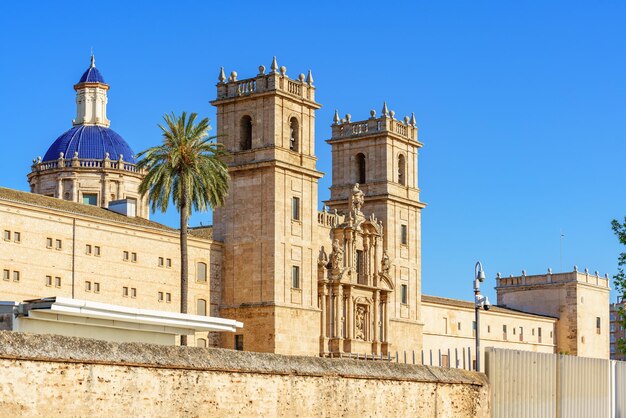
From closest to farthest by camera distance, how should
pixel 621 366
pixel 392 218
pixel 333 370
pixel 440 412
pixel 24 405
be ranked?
pixel 24 405 < pixel 333 370 < pixel 440 412 < pixel 621 366 < pixel 392 218

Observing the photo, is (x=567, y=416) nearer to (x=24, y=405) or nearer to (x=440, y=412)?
(x=440, y=412)

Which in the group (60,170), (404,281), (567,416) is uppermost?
(60,170)

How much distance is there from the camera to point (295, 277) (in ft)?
221

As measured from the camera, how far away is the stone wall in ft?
72.9

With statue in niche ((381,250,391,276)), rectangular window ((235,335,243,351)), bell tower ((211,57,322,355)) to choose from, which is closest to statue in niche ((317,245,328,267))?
bell tower ((211,57,322,355))

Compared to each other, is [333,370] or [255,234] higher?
[255,234]

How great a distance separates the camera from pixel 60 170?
96.1 meters

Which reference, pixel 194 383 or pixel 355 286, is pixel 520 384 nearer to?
pixel 194 383

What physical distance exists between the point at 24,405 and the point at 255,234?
1750 inches

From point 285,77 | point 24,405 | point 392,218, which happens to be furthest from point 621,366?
point 392,218

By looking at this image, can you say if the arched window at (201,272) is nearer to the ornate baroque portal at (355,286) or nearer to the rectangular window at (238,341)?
the rectangular window at (238,341)

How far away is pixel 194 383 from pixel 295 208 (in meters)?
42.6

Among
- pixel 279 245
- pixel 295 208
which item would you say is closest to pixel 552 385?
pixel 279 245

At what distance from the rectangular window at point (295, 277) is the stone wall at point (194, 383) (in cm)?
3282
